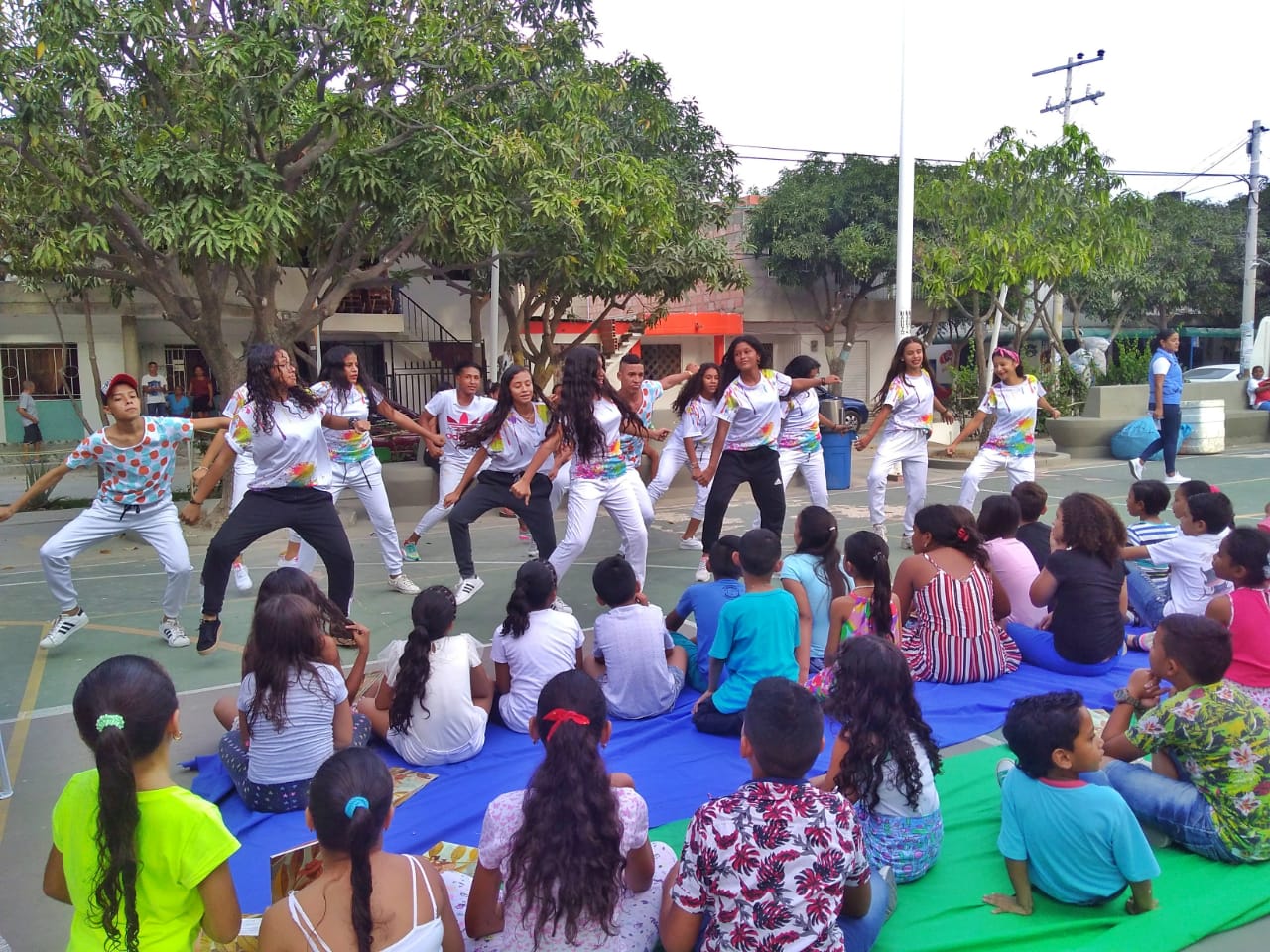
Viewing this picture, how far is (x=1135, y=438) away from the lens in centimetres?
1535

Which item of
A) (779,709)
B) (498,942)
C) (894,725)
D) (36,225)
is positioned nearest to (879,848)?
(894,725)

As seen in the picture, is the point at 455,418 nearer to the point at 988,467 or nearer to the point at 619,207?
the point at 619,207

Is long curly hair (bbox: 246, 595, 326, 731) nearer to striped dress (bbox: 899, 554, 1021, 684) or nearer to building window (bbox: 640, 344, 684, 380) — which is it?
striped dress (bbox: 899, 554, 1021, 684)

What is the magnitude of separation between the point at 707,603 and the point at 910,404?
4.10m

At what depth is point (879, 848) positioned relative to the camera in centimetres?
358

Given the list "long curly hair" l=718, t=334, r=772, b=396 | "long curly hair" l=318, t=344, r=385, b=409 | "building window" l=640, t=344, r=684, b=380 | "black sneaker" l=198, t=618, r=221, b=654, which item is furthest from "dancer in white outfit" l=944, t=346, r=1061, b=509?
"building window" l=640, t=344, r=684, b=380

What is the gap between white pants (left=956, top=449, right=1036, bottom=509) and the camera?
8.56m

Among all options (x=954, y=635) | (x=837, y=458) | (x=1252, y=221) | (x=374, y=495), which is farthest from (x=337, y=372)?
(x=1252, y=221)

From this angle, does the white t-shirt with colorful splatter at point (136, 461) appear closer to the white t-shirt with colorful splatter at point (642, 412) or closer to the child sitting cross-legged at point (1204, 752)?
the white t-shirt with colorful splatter at point (642, 412)

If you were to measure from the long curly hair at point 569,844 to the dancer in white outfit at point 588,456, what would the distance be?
12.9 ft

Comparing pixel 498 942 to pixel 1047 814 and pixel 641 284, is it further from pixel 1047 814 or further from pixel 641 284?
pixel 641 284

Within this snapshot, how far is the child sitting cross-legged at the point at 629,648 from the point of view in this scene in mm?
5102

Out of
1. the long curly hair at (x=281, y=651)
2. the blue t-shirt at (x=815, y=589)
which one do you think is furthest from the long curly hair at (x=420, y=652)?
the blue t-shirt at (x=815, y=589)

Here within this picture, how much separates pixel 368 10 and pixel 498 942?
27.9 ft
